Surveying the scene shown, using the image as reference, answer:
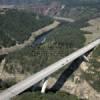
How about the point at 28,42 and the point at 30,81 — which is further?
the point at 28,42

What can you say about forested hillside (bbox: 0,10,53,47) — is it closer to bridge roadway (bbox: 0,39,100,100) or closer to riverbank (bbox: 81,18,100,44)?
riverbank (bbox: 81,18,100,44)

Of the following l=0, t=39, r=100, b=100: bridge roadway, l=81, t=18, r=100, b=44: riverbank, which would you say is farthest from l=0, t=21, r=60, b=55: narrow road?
l=0, t=39, r=100, b=100: bridge roadway

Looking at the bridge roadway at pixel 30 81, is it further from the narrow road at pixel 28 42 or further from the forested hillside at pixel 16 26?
the forested hillside at pixel 16 26

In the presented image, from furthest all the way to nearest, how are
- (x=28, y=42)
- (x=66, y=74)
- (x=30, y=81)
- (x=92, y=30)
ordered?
1. (x=92, y=30)
2. (x=28, y=42)
3. (x=66, y=74)
4. (x=30, y=81)

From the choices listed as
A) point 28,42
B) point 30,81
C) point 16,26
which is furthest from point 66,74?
point 16,26

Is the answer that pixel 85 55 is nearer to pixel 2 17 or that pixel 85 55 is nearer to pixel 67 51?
pixel 67 51

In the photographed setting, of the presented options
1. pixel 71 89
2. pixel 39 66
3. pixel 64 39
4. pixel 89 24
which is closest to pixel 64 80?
pixel 71 89

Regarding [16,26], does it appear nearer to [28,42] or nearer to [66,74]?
[28,42]

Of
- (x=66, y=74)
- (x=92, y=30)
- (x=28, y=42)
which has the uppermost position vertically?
(x=66, y=74)
